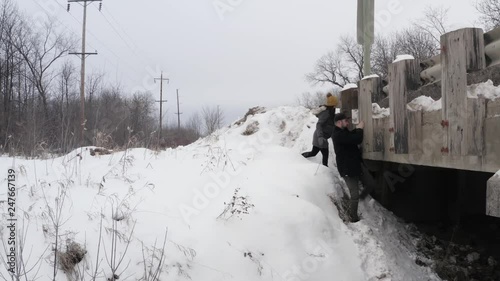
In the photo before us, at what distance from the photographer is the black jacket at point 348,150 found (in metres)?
4.82

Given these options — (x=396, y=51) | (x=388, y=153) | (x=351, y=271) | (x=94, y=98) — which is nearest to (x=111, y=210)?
(x=351, y=271)

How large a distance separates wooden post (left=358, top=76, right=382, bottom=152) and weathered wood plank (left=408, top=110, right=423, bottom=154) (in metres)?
0.91

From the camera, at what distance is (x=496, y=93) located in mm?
3674

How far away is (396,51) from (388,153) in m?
31.5

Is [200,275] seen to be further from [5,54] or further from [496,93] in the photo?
[5,54]

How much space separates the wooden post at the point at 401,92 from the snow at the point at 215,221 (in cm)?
123

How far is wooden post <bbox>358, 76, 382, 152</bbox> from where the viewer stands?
15.8ft

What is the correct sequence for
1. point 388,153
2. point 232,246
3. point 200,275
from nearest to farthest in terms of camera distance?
1. point 200,275
2. point 232,246
3. point 388,153

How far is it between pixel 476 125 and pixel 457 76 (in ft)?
1.45

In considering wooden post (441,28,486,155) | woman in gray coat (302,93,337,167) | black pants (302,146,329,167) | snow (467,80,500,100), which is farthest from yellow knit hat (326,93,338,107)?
wooden post (441,28,486,155)

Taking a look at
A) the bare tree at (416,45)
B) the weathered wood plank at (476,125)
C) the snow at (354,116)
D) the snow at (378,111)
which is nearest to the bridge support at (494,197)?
the weathered wood plank at (476,125)

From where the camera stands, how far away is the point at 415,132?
3.80 m

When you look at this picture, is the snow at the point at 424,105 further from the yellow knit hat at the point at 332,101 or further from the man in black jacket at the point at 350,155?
the yellow knit hat at the point at 332,101

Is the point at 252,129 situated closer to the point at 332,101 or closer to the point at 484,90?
the point at 332,101
